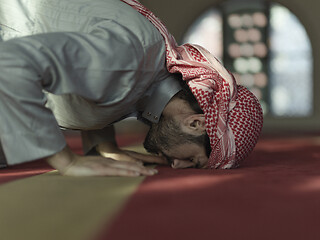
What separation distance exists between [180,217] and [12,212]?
1.15 feet

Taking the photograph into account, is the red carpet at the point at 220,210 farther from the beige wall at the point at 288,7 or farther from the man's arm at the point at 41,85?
the beige wall at the point at 288,7

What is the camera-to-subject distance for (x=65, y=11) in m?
1.63

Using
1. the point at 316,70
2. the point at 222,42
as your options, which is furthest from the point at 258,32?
the point at 316,70

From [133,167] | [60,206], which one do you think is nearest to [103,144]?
[133,167]

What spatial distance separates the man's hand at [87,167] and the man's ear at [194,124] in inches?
→ 12.0

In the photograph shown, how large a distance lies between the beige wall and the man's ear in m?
6.10

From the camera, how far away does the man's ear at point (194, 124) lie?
1546mm

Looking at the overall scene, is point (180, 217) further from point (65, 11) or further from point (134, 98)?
point (65, 11)

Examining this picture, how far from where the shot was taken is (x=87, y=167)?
50.8 inches

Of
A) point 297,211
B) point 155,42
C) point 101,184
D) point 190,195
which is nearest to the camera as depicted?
point 297,211

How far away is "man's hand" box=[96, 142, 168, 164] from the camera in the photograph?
174cm

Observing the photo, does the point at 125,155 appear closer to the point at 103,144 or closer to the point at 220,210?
the point at 103,144

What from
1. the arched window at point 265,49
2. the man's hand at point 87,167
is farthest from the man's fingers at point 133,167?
the arched window at point 265,49

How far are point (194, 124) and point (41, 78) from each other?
594mm
